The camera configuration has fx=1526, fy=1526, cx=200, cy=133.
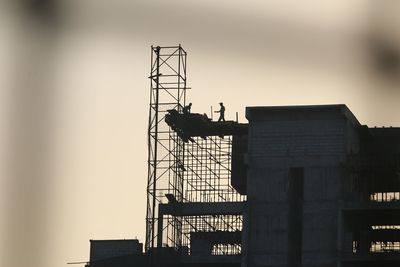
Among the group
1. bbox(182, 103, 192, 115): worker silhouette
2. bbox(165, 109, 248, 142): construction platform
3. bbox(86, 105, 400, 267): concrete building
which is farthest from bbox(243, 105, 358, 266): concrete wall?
bbox(182, 103, 192, 115): worker silhouette

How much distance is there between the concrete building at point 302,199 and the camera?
137375mm

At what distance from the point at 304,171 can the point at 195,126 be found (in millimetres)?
11114

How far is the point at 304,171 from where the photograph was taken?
13875 centimetres

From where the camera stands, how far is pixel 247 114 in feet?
458

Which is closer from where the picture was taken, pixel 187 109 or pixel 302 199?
pixel 302 199

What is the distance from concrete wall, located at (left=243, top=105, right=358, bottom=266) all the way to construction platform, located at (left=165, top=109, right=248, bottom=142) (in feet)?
14.2

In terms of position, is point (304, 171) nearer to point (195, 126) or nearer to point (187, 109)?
point (195, 126)

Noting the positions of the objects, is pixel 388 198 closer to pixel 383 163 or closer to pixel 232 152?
pixel 383 163

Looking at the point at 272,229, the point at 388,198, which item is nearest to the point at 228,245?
the point at 272,229

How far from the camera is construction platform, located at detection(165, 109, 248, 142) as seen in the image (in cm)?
14050

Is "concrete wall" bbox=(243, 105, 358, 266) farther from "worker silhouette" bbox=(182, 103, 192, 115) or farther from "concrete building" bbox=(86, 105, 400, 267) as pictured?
"worker silhouette" bbox=(182, 103, 192, 115)

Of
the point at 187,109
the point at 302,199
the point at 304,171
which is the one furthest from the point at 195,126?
the point at 302,199

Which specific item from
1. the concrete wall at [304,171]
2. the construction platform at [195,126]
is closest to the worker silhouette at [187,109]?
the construction platform at [195,126]

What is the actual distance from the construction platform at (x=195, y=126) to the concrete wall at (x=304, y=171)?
4317 millimetres
